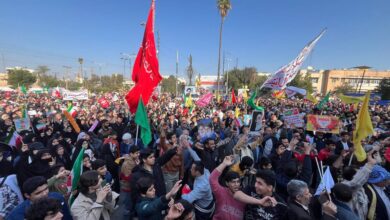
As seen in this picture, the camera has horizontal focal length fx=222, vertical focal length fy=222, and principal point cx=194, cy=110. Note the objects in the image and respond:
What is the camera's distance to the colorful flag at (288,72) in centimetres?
934

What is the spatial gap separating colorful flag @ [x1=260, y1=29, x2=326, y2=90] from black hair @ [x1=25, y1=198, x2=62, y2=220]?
861 cm

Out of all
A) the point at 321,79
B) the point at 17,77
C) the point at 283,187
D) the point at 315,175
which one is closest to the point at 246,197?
the point at 283,187

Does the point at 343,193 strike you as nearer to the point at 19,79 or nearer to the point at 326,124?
the point at 326,124

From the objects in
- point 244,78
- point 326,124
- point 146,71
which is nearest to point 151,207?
point 146,71

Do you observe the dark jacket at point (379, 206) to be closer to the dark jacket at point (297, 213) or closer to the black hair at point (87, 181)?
the dark jacket at point (297, 213)

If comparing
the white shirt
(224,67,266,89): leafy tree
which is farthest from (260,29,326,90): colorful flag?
(224,67,266,89): leafy tree

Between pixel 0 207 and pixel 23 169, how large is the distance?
126cm

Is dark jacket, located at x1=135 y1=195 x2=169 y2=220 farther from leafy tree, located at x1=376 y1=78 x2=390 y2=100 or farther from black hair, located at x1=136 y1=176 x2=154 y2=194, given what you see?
leafy tree, located at x1=376 y1=78 x2=390 y2=100

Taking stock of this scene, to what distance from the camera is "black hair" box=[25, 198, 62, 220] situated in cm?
184

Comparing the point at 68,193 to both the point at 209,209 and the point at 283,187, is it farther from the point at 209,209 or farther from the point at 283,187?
the point at 283,187

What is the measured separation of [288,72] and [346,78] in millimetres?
75621

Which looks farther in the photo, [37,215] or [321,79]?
[321,79]

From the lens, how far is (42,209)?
186 cm

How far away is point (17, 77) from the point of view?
154 ft
